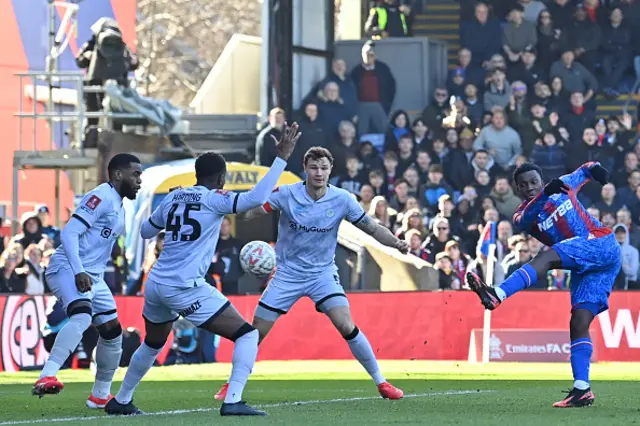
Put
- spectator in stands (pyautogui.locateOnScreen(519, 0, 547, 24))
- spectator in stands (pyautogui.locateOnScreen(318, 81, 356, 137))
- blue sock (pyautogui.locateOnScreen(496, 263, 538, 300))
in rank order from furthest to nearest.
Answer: spectator in stands (pyautogui.locateOnScreen(519, 0, 547, 24)) → spectator in stands (pyautogui.locateOnScreen(318, 81, 356, 137)) → blue sock (pyautogui.locateOnScreen(496, 263, 538, 300))

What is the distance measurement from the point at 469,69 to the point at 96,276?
15.6 meters

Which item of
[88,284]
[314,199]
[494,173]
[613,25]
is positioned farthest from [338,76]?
[88,284]

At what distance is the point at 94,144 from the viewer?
26297mm

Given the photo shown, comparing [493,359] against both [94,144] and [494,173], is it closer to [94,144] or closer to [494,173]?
[494,173]

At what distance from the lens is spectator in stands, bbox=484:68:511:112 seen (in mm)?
26594

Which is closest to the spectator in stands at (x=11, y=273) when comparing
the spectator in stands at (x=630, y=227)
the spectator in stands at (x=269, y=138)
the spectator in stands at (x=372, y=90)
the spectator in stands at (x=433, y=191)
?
the spectator in stands at (x=269, y=138)

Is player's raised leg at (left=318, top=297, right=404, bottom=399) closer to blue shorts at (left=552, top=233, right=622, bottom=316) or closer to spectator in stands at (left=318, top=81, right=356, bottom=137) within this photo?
blue shorts at (left=552, top=233, right=622, bottom=316)

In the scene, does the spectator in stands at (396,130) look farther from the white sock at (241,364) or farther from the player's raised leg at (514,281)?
the white sock at (241,364)

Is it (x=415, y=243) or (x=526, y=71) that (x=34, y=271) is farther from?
(x=526, y=71)

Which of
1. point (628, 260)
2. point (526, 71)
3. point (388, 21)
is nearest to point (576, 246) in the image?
point (628, 260)

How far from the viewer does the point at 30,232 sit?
22.9 metres

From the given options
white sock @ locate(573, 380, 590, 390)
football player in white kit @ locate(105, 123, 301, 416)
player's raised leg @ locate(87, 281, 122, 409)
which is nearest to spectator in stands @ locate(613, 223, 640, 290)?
Result: white sock @ locate(573, 380, 590, 390)

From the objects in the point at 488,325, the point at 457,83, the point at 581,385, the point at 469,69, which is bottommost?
the point at 488,325

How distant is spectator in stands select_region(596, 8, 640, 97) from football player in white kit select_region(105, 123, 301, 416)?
17092mm
